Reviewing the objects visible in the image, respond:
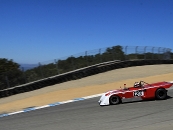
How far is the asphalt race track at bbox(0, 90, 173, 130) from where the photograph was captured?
7830 millimetres

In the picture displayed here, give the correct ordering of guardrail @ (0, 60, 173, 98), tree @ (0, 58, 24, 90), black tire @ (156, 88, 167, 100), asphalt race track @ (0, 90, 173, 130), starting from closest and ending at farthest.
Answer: asphalt race track @ (0, 90, 173, 130) < black tire @ (156, 88, 167, 100) < guardrail @ (0, 60, 173, 98) < tree @ (0, 58, 24, 90)

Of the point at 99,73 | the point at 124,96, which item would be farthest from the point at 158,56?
the point at 124,96

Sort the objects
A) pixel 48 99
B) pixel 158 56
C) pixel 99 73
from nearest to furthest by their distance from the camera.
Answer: pixel 48 99, pixel 99 73, pixel 158 56

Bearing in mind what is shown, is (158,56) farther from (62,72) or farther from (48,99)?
(48,99)

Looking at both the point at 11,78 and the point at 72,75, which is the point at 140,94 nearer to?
the point at 72,75

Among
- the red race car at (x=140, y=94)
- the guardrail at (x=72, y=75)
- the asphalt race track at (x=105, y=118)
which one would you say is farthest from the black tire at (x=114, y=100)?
the guardrail at (x=72, y=75)

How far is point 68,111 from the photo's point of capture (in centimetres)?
1114

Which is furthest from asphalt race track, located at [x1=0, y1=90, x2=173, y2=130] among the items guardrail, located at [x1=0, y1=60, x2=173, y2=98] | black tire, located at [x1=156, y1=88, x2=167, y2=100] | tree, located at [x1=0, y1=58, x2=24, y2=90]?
tree, located at [x1=0, y1=58, x2=24, y2=90]

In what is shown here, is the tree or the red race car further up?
the tree

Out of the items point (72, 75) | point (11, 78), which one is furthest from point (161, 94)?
point (11, 78)

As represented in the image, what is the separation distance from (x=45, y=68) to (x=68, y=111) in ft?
38.4

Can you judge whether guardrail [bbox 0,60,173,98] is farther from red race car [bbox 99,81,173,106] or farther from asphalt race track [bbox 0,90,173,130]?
red race car [bbox 99,81,173,106]

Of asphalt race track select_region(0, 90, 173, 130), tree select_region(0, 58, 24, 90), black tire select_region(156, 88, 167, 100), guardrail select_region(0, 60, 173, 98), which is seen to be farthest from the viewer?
tree select_region(0, 58, 24, 90)

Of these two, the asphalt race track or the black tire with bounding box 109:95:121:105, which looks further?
the black tire with bounding box 109:95:121:105
